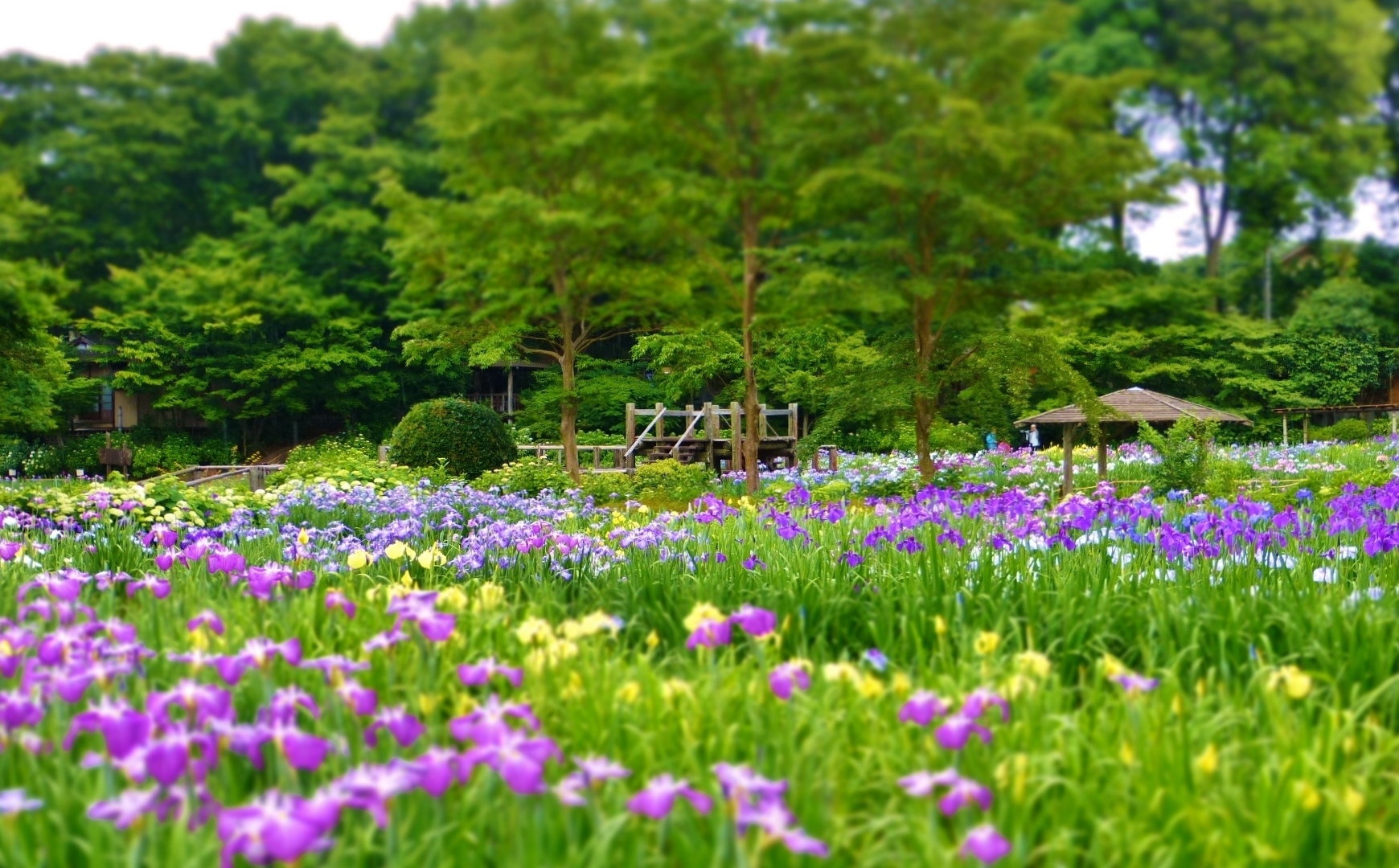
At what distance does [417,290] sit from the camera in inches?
516

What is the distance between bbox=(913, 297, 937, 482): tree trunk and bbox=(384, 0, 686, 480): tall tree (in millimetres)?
2916

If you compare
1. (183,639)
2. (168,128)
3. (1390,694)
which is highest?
(168,128)

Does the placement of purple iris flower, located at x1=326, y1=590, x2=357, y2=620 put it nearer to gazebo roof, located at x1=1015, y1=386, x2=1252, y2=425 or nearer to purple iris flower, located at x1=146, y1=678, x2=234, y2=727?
purple iris flower, located at x1=146, y1=678, x2=234, y2=727

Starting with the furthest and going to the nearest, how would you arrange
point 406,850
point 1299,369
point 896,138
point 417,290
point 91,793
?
point 1299,369
point 417,290
point 896,138
point 91,793
point 406,850

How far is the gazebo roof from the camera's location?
10.2 meters

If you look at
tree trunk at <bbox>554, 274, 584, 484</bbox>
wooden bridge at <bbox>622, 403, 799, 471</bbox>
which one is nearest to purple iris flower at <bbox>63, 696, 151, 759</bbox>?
tree trunk at <bbox>554, 274, 584, 484</bbox>

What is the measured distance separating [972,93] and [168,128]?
1590cm

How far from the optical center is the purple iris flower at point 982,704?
1.67 meters

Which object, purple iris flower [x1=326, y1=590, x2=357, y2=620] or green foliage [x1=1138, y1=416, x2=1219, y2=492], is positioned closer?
purple iris flower [x1=326, y1=590, x2=357, y2=620]

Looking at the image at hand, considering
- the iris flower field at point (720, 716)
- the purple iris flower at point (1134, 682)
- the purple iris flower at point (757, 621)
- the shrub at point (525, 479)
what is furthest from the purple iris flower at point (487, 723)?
the shrub at point (525, 479)

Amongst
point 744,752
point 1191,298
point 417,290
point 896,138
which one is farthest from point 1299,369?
point 744,752

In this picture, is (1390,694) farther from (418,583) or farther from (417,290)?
(417,290)

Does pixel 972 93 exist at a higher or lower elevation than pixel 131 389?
higher

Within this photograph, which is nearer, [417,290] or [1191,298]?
[417,290]
